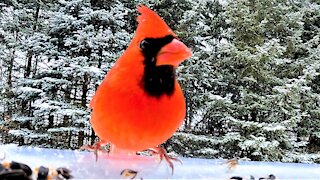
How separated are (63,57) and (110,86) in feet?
10.8

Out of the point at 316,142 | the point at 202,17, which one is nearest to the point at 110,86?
the point at 202,17

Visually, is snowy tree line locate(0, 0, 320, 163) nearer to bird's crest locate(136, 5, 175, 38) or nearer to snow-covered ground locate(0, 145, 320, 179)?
snow-covered ground locate(0, 145, 320, 179)

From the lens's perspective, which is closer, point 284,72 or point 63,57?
point 63,57

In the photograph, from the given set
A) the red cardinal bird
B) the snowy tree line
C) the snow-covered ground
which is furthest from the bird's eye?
the snowy tree line

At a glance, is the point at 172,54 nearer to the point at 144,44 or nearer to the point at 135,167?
the point at 144,44

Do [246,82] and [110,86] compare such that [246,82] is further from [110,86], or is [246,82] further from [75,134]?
[110,86]

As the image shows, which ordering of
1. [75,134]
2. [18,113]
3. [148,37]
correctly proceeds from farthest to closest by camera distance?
[18,113], [75,134], [148,37]

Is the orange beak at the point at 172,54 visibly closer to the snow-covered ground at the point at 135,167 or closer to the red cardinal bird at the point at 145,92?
the red cardinal bird at the point at 145,92

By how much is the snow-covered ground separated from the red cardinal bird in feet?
0.23

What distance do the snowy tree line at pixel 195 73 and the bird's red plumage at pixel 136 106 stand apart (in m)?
2.85

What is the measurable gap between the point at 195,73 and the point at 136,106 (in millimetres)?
3455

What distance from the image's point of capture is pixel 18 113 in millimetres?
3775

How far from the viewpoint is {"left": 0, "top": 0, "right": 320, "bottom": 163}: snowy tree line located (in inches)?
139

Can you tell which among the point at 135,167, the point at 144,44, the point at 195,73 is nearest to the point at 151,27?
the point at 144,44
